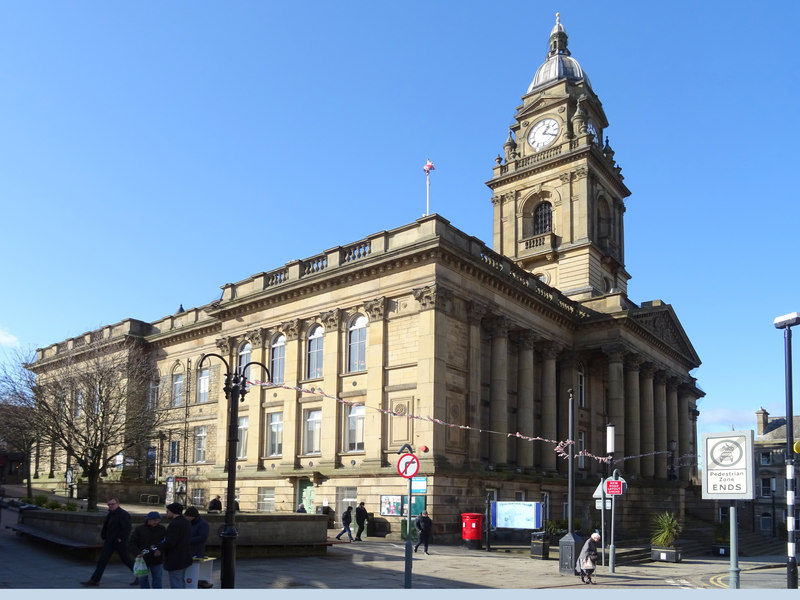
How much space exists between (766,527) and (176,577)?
82.5m

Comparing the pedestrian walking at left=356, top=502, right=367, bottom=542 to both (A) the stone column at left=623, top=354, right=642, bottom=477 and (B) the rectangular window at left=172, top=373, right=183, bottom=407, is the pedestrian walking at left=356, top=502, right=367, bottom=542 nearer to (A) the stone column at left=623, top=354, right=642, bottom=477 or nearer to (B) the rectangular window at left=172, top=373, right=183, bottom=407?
(A) the stone column at left=623, top=354, right=642, bottom=477

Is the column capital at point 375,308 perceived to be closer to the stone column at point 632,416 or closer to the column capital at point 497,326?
the column capital at point 497,326

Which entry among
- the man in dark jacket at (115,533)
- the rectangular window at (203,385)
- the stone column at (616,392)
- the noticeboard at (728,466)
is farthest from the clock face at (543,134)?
the man in dark jacket at (115,533)

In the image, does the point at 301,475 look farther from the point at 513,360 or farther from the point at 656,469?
the point at 656,469

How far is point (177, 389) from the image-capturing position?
50000mm

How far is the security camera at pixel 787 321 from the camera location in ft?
58.6

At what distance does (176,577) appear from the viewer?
1274cm

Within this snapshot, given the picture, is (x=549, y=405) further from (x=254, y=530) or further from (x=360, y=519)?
(x=254, y=530)

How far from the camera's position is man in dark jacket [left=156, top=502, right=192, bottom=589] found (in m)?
12.6

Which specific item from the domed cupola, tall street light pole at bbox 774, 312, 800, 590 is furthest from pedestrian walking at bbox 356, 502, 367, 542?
the domed cupola

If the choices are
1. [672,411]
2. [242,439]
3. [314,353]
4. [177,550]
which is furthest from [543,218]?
[177,550]

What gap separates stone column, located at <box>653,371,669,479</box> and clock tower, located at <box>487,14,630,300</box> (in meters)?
6.54

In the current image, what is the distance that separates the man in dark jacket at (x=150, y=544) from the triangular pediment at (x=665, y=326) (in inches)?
1383

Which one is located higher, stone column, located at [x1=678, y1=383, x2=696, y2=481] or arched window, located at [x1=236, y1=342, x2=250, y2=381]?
arched window, located at [x1=236, y1=342, x2=250, y2=381]
